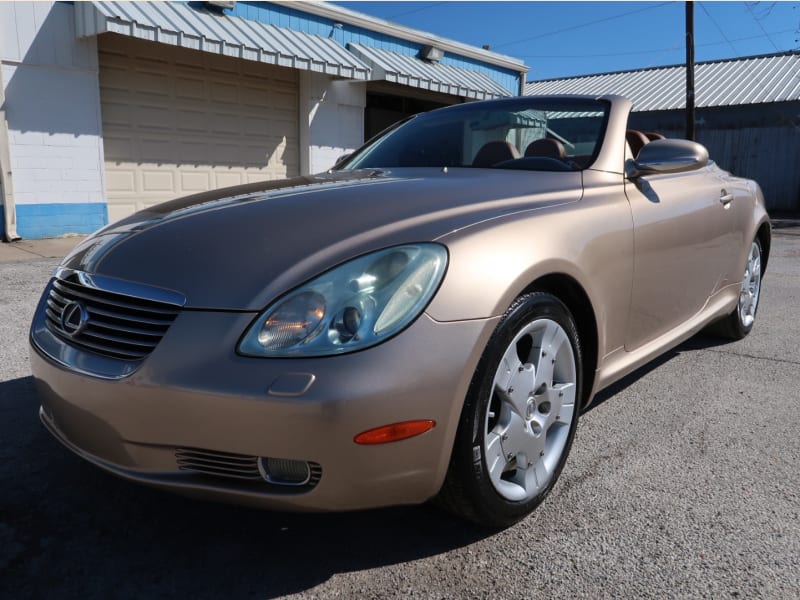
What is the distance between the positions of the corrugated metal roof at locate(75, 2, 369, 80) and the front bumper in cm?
804

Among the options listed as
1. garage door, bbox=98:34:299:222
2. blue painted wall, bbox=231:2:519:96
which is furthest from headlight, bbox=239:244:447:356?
blue painted wall, bbox=231:2:519:96

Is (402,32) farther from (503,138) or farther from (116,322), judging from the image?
(116,322)

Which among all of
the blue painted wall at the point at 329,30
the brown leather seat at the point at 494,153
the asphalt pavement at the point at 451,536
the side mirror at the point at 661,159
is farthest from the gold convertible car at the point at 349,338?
the blue painted wall at the point at 329,30

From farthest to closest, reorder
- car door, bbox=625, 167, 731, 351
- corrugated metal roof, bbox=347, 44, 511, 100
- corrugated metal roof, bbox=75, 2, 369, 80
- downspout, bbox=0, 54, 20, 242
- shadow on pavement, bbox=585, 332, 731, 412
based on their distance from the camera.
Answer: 1. corrugated metal roof, bbox=347, 44, 511, 100
2. corrugated metal roof, bbox=75, 2, 369, 80
3. downspout, bbox=0, 54, 20, 242
4. shadow on pavement, bbox=585, 332, 731, 412
5. car door, bbox=625, 167, 731, 351

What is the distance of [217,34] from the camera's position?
9781 millimetres

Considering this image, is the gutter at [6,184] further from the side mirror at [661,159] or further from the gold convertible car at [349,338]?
the side mirror at [661,159]

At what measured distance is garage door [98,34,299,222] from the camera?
9.79m

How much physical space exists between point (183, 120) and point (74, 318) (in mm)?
9151

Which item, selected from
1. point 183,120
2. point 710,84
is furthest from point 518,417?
point 710,84

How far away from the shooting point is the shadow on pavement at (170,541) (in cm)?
188

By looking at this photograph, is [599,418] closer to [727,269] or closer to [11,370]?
[727,269]

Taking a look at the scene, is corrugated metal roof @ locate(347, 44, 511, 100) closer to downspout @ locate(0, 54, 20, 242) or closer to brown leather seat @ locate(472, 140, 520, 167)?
downspout @ locate(0, 54, 20, 242)

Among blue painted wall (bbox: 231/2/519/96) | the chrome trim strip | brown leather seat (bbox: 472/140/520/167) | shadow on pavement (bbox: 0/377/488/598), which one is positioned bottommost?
shadow on pavement (bbox: 0/377/488/598)

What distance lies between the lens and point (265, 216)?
2168 millimetres
